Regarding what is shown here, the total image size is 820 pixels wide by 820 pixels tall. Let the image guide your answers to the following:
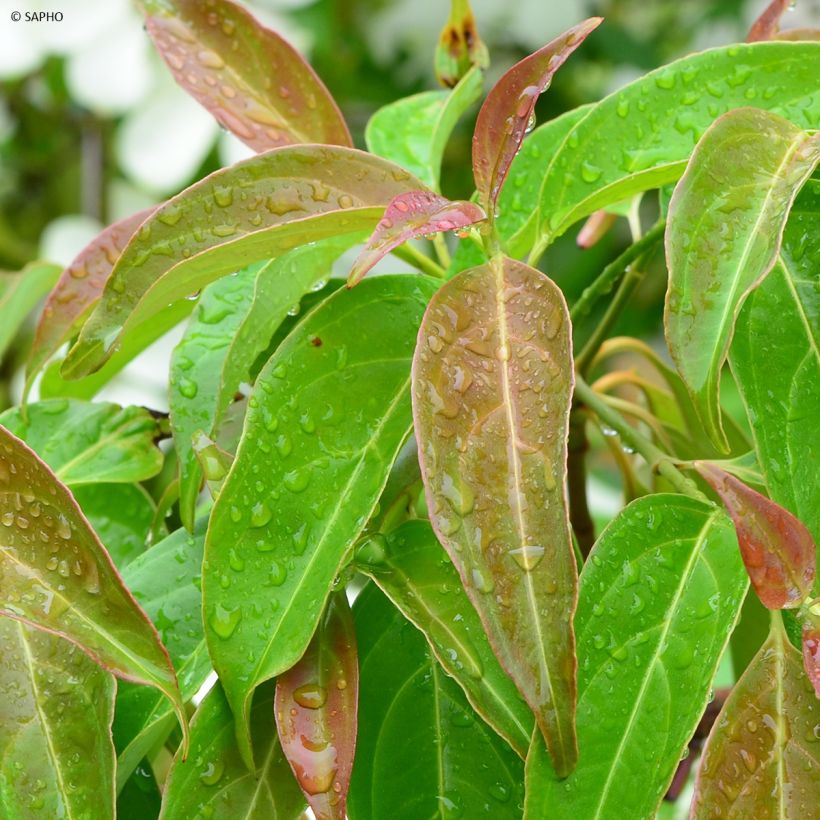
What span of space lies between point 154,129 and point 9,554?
2.91 ft

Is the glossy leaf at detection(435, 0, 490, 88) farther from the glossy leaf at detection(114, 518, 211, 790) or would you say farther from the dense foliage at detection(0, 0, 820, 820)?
the glossy leaf at detection(114, 518, 211, 790)

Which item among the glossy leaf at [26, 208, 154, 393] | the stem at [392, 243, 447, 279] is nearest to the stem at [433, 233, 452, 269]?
the stem at [392, 243, 447, 279]

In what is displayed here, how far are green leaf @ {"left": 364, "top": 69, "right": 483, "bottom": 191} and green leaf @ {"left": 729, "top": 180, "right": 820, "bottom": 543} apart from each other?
0.53 feet

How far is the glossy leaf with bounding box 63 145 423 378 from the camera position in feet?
1.00

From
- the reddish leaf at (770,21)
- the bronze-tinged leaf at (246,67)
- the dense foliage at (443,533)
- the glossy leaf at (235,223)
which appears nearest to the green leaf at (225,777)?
the dense foliage at (443,533)

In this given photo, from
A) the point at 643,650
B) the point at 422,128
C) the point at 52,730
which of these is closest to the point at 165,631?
the point at 52,730

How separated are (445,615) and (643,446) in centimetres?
11

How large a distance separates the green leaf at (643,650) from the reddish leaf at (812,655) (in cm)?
2

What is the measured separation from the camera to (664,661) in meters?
0.30

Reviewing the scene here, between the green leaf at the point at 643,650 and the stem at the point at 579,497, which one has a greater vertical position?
the green leaf at the point at 643,650

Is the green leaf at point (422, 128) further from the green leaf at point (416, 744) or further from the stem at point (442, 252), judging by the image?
the green leaf at point (416, 744)

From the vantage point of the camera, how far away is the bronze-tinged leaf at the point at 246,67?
1.41 ft

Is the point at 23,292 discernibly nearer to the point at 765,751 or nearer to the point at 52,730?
the point at 52,730

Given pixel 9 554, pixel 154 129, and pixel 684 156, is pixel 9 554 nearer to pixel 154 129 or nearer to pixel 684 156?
pixel 684 156
